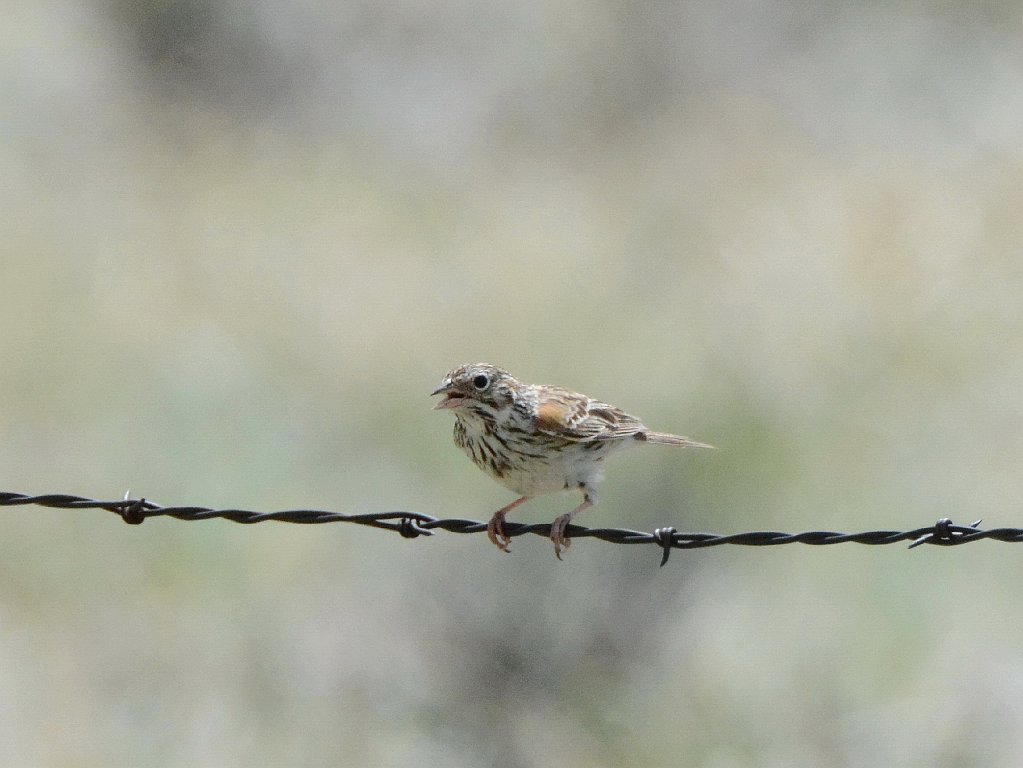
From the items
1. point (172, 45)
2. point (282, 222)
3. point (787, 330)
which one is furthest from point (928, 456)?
point (172, 45)

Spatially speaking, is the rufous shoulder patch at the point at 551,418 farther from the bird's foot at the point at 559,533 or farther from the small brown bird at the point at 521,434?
the bird's foot at the point at 559,533

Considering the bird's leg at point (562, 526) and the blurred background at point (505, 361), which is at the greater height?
the blurred background at point (505, 361)

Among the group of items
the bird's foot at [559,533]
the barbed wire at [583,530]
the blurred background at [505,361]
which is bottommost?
the barbed wire at [583,530]

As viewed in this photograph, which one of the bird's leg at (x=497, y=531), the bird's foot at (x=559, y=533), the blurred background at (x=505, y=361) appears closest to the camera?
the bird's foot at (x=559, y=533)

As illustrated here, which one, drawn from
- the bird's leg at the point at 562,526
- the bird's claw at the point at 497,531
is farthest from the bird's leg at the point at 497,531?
the bird's leg at the point at 562,526

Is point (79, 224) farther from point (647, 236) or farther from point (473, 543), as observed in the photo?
point (473, 543)

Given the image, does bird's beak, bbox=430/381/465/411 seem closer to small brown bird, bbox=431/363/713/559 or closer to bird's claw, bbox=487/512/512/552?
small brown bird, bbox=431/363/713/559
